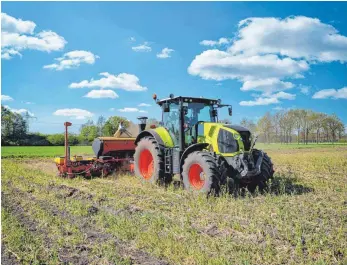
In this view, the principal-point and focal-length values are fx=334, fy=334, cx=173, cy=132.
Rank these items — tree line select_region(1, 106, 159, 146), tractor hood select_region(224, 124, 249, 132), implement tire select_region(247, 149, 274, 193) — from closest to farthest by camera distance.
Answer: implement tire select_region(247, 149, 274, 193) < tractor hood select_region(224, 124, 249, 132) < tree line select_region(1, 106, 159, 146)

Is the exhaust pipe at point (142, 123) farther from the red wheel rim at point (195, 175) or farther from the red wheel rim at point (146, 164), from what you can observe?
the red wheel rim at point (195, 175)

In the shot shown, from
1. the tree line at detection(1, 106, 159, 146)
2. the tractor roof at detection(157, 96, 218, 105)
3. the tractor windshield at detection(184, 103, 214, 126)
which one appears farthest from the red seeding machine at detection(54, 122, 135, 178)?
the tree line at detection(1, 106, 159, 146)

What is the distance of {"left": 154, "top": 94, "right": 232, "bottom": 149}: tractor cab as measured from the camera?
29.7 feet

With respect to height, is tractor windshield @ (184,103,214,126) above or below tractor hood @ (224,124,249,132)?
above

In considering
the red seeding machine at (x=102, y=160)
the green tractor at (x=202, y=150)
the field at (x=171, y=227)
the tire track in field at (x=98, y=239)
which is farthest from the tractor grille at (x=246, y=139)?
the red seeding machine at (x=102, y=160)

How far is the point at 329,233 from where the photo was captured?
5.08 m

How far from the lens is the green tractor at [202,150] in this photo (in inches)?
311

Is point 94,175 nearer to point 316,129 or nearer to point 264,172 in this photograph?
point 264,172

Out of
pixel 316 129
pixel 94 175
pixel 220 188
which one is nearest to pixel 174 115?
pixel 220 188

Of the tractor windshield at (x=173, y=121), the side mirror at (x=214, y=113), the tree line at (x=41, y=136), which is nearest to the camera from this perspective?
the tractor windshield at (x=173, y=121)

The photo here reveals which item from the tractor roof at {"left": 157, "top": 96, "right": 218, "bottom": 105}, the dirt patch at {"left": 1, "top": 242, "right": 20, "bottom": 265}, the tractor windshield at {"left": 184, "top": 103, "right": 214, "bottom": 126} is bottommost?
the dirt patch at {"left": 1, "top": 242, "right": 20, "bottom": 265}

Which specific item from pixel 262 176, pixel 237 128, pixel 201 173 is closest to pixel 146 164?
pixel 201 173

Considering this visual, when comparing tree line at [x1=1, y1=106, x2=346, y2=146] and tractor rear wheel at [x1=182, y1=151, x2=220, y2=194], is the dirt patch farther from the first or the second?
tree line at [x1=1, y1=106, x2=346, y2=146]

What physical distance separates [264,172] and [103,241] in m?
4.88
